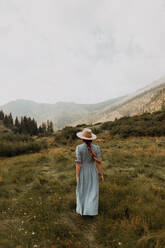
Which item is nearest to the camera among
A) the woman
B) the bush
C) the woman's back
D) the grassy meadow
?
the grassy meadow

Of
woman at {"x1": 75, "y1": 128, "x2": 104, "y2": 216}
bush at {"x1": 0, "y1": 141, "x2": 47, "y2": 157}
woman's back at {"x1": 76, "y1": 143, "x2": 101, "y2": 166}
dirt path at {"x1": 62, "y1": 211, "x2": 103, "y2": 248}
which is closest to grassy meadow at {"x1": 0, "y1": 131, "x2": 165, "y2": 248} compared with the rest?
dirt path at {"x1": 62, "y1": 211, "x2": 103, "y2": 248}

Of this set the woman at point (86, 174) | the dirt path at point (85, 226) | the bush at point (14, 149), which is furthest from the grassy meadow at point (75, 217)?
the bush at point (14, 149)

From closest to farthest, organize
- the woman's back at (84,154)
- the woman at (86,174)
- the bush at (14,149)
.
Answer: the woman at (86,174), the woman's back at (84,154), the bush at (14,149)

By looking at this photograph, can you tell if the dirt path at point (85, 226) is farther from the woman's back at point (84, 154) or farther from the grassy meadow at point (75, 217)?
the woman's back at point (84, 154)

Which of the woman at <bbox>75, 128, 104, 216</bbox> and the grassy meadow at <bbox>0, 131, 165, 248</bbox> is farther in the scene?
the woman at <bbox>75, 128, 104, 216</bbox>

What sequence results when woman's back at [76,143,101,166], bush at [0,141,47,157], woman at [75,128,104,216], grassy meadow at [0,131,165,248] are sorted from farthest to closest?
1. bush at [0,141,47,157]
2. woman's back at [76,143,101,166]
3. woman at [75,128,104,216]
4. grassy meadow at [0,131,165,248]

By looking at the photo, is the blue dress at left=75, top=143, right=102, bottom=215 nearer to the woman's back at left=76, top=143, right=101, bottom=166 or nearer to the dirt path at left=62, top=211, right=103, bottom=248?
the woman's back at left=76, top=143, right=101, bottom=166

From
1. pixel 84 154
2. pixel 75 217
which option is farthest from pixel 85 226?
pixel 84 154

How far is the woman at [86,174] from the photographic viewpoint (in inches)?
157

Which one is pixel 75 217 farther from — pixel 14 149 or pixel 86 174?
pixel 14 149

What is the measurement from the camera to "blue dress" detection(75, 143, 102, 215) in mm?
4016

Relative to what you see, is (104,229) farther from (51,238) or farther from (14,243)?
(14,243)

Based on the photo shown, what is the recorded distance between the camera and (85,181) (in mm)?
4164

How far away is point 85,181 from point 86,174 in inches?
7.7
